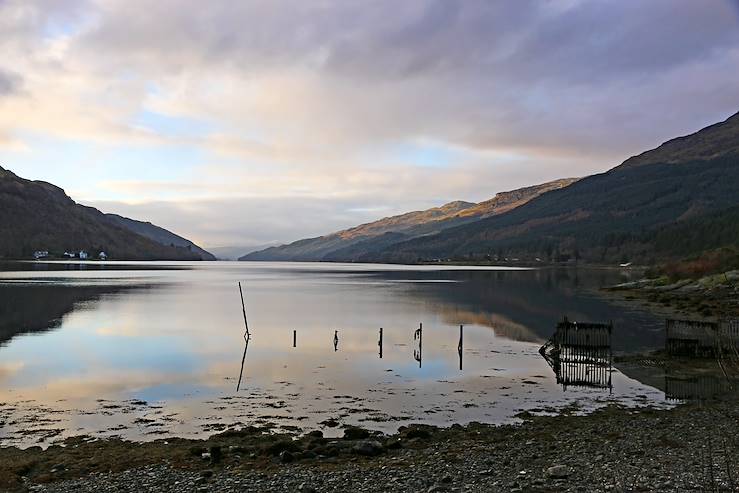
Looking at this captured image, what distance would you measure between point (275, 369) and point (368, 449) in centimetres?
1500

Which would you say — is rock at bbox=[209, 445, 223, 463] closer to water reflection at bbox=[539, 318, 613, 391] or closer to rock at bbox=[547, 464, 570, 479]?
rock at bbox=[547, 464, 570, 479]

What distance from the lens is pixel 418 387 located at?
1024 inches

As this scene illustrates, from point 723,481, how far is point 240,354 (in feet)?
87.9

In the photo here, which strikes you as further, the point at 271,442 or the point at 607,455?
the point at 271,442

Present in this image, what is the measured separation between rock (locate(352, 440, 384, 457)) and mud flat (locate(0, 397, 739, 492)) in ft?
0.10

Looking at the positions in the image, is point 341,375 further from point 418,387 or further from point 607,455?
point 607,455

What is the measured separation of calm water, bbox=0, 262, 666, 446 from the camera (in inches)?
821

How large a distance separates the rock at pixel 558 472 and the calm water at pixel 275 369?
6.65 metres

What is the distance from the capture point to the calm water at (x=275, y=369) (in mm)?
20844

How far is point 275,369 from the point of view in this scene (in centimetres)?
3009

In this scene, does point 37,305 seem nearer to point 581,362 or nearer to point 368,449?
point 581,362

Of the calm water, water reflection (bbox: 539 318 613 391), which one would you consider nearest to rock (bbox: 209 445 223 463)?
the calm water

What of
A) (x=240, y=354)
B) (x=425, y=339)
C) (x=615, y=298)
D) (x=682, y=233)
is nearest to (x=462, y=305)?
(x=615, y=298)

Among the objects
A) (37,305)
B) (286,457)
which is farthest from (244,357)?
(37,305)
